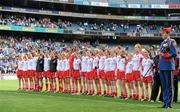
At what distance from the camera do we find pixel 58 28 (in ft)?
217

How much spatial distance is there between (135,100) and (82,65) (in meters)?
5.00

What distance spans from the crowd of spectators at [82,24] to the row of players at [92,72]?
3588 cm

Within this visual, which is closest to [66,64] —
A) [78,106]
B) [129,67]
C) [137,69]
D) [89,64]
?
[89,64]

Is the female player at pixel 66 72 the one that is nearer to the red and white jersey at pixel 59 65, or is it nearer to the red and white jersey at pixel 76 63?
the red and white jersey at pixel 59 65

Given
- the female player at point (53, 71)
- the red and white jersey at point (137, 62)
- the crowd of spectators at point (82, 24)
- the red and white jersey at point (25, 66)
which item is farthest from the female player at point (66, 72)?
the crowd of spectators at point (82, 24)

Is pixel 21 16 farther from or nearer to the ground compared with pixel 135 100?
farther from the ground

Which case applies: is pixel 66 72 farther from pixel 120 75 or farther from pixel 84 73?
pixel 120 75

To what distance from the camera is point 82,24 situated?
7150 centimetres

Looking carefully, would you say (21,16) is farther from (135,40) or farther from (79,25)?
(135,40)

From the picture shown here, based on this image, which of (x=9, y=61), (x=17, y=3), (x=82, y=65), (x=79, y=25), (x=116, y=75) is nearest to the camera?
(x=116, y=75)

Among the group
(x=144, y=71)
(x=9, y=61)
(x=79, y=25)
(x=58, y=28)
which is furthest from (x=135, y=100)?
(x=79, y=25)

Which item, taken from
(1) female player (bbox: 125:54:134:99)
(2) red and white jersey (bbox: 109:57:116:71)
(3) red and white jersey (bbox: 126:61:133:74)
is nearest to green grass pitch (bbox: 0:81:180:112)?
(1) female player (bbox: 125:54:134:99)

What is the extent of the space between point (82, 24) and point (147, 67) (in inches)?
2150

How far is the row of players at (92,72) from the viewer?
17609 millimetres
